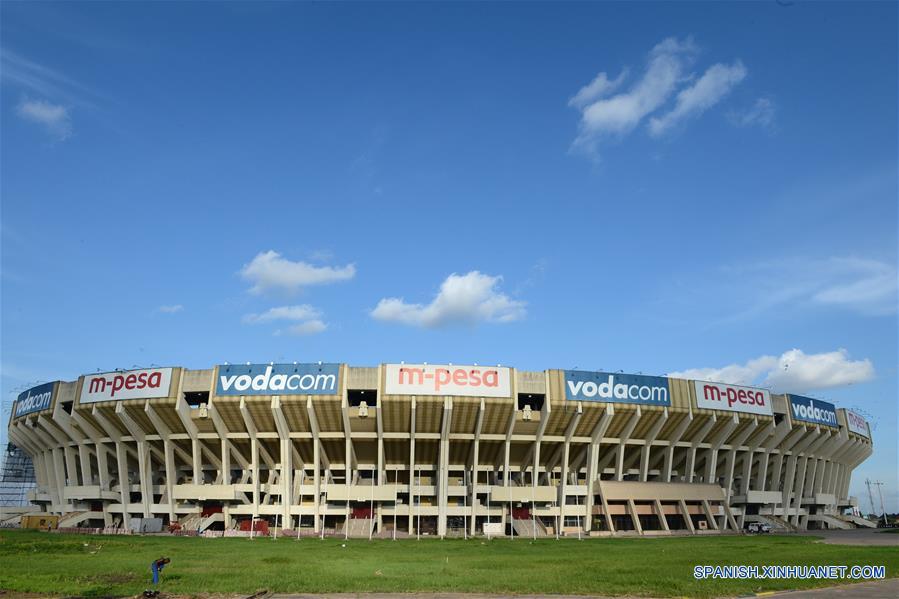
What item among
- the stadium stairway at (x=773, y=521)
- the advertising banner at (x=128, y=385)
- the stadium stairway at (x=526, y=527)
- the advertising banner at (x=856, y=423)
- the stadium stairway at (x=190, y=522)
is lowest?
the stadium stairway at (x=773, y=521)

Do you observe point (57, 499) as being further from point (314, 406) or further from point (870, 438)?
point (870, 438)

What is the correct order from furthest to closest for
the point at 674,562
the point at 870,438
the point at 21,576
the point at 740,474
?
the point at 870,438 < the point at 740,474 < the point at 674,562 < the point at 21,576

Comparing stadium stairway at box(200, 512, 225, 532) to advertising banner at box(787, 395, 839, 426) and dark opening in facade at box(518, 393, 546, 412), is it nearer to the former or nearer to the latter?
dark opening in facade at box(518, 393, 546, 412)

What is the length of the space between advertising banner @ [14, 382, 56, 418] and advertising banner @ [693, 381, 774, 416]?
80.7 m

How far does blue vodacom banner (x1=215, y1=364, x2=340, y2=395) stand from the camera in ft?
224

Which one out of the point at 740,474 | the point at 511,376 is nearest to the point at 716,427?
the point at 740,474

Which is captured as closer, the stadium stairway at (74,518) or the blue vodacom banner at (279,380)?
the blue vodacom banner at (279,380)

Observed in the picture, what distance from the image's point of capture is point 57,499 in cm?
8731

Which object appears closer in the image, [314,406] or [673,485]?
[314,406]

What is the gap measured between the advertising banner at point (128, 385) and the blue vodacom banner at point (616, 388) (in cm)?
4571

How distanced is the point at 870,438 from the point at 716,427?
4838 centimetres

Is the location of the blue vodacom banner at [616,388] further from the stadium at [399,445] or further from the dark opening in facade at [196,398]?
the dark opening in facade at [196,398]

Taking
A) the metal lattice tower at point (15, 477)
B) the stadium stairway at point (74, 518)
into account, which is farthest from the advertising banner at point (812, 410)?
the metal lattice tower at point (15, 477)

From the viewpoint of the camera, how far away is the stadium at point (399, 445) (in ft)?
227
